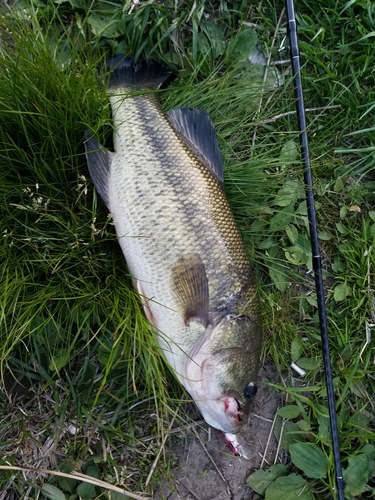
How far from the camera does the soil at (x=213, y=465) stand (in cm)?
242

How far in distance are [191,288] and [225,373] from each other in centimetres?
42

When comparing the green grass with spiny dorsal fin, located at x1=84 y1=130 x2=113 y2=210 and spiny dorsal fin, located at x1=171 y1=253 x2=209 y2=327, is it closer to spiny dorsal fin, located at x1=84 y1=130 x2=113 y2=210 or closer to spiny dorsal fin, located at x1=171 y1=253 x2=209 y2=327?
spiny dorsal fin, located at x1=84 y1=130 x2=113 y2=210

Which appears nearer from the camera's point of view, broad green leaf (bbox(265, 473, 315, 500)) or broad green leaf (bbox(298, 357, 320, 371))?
broad green leaf (bbox(265, 473, 315, 500))

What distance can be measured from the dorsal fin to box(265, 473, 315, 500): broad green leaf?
1578 mm

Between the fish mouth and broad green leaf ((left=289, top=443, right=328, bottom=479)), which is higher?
the fish mouth

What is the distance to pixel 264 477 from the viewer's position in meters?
2.45

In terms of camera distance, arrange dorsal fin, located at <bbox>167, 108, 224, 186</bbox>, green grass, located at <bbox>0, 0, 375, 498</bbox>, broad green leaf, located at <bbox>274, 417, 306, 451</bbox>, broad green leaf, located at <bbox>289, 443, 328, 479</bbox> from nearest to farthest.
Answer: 1. green grass, located at <bbox>0, 0, 375, 498</bbox>
2. dorsal fin, located at <bbox>167, 108, 224, 186</bbox>
3. broad green leaf, located at <bbox>289, 443, 328, 479</bbox>
4. broad green leaf, located at <bbox>274, 417, 306, 451</bbox>

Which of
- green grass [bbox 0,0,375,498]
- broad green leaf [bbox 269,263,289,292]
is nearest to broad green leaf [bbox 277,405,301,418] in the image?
green grass [bbox 0,0,375,498]

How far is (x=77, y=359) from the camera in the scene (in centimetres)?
241

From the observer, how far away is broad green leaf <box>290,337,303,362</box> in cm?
259

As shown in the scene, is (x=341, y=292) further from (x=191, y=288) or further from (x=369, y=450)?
(x=191, y=288)

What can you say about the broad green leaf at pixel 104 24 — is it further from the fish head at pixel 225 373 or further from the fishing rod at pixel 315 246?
the fish head at pixel 225 373

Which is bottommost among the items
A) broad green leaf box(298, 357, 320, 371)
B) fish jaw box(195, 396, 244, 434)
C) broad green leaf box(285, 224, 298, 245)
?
broad green leaf box(298, 357, 320, 371)

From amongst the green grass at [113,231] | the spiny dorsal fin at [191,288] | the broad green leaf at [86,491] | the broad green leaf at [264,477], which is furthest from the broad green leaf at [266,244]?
the broad green leaf at [86,491]
